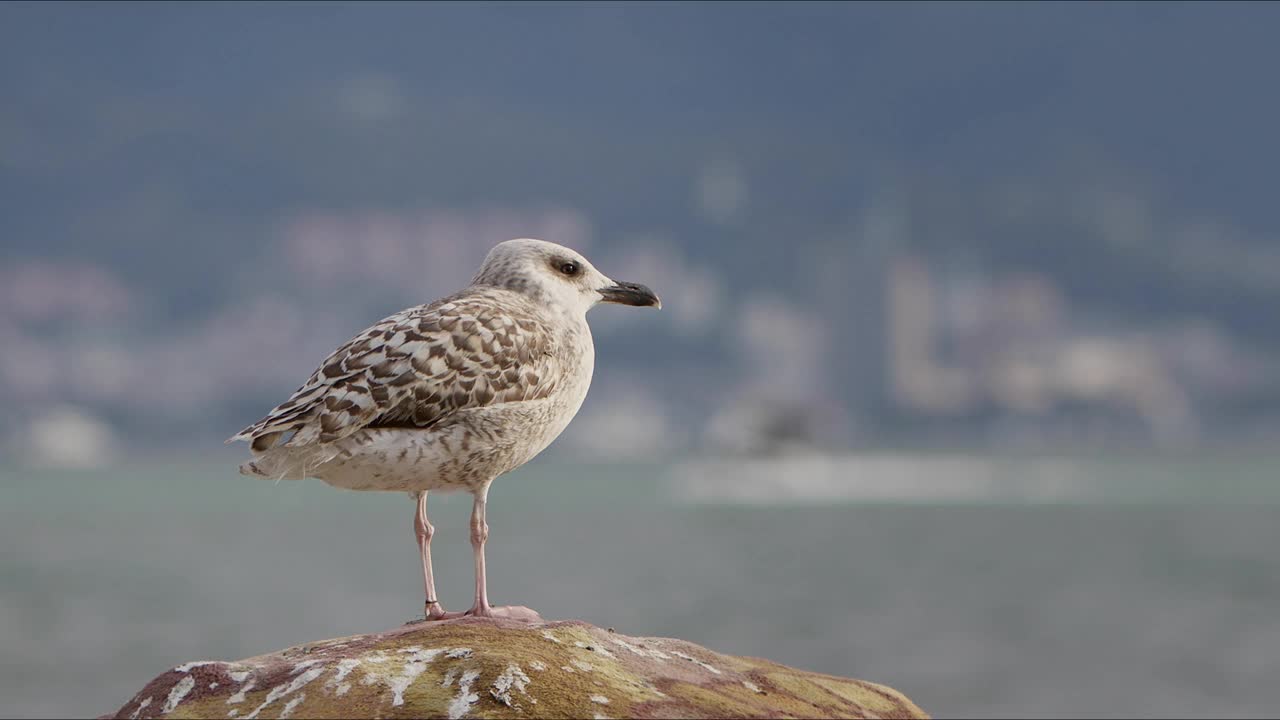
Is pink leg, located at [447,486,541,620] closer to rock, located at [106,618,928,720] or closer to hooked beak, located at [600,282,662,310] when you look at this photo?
rock, located at [106,618,928,720]

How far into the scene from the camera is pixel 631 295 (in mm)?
8242

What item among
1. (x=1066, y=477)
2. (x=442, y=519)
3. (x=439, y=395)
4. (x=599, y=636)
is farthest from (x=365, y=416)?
(x=1066, y=477)

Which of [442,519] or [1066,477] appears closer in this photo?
[442,519]

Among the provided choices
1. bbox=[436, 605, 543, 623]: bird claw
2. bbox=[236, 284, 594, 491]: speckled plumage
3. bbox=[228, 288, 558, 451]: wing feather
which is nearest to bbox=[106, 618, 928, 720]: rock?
bbox=[436, 605, 543, 623]: bird claw

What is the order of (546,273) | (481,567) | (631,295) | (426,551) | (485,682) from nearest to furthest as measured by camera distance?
1. (485,682)
2. (481,567)
3. (426,551)
4. (546,273)
5. (631,295)

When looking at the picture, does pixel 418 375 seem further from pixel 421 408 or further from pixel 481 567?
pixel 481 567

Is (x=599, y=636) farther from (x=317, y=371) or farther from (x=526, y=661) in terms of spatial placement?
(x=317, y=371)

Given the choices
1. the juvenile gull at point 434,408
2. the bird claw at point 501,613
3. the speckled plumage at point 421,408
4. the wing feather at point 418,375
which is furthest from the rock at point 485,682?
the wing feather at point 418,375

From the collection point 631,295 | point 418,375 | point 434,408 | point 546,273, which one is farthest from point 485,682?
point 631,295

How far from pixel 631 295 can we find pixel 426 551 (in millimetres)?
2046

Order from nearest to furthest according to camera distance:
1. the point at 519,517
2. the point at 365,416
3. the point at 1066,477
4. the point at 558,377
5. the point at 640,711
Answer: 1. the point at 640,711
2. the point at 365,416
3. the point at 558,377
4. the point at 519,517
5. the point at 1066,477

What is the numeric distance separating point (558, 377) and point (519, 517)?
48.3 meters

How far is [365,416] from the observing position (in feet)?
22.7

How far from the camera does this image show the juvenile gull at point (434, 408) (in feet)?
22.8
